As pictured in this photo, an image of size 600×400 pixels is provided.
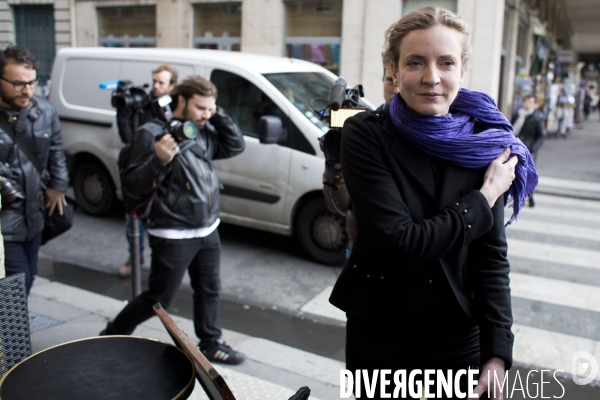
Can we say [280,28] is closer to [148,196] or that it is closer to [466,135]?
[148,196]

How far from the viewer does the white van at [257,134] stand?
5.99m

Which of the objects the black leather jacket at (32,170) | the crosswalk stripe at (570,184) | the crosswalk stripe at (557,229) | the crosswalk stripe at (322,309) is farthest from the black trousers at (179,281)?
the crosswalk stripe at (570,184)

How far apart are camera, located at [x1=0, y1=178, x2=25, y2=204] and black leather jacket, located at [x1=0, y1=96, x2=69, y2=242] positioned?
0.03 meters

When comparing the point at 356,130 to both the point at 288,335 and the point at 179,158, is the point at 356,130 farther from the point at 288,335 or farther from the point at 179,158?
the point at 288,335

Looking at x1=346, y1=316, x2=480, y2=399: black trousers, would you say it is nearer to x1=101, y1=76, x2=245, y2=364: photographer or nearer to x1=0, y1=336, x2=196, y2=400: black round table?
x1=0, y1=336, x2=196, y2=400: black round table

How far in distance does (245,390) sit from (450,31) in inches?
98.8

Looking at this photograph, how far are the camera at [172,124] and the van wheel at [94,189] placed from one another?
4.23 m

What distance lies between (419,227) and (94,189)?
674cm

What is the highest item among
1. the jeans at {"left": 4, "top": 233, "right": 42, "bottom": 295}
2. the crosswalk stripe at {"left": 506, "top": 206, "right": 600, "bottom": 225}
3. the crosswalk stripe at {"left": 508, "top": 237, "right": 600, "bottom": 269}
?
the jeans at {"left": 4, "top": 233, "right": 42, "bottom": 295}

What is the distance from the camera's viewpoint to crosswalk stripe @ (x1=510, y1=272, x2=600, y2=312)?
16.8 feet

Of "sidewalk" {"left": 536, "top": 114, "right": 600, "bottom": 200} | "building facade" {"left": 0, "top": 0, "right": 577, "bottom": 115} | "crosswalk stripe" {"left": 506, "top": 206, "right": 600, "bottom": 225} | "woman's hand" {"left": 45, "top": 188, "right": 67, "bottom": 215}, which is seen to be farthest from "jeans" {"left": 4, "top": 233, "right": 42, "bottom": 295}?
"building facade" {"left": 0, "top": 0, "right": 577, "bottom": 115}

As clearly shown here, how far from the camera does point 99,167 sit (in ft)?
24.8

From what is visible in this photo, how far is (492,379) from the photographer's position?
1.63 metres

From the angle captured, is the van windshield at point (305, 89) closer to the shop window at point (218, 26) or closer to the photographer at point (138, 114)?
the photographer at point (138, 114)
